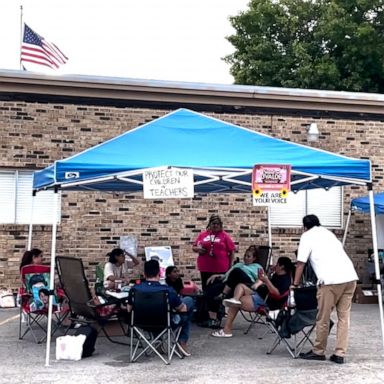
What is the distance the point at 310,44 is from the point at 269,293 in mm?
17962

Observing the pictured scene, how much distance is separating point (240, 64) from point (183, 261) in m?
14.4

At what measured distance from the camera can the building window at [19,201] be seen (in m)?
11.5

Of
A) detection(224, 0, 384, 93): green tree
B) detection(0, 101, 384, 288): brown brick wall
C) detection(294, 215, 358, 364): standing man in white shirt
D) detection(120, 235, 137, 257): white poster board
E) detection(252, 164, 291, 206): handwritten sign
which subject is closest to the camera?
detection(294, 215, 358, 364): standing man in white shirt

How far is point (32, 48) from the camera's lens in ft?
42.4

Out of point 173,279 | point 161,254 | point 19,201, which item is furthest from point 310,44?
point 173,279

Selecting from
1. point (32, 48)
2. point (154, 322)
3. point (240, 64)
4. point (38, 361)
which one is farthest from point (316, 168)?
point (240, 64)

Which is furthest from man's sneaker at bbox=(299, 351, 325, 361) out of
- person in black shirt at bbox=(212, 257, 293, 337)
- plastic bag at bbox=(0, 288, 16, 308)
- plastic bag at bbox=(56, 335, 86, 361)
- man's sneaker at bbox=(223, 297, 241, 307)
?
plastic bag at bbox=(0, 288, 16, 308)

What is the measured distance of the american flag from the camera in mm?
12844

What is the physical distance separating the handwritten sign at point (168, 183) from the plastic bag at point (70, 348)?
1.76 metres

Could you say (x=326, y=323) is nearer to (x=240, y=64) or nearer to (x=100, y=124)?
(x=100, y=124)

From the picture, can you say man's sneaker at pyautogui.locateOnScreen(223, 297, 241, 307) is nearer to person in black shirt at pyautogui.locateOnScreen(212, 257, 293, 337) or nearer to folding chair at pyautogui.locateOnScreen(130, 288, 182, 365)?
person in black shirt at pyautogui.locateOnScreen(212, 257, 293, 337)

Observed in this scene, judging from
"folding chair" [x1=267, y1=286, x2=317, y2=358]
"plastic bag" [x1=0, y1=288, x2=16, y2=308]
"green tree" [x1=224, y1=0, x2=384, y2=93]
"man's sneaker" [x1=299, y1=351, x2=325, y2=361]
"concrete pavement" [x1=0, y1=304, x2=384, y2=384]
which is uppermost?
"green tree" [x1=224, y1=0, x2=384, y2=93]

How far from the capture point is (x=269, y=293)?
306 inches

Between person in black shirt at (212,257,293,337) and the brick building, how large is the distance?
4.26m
